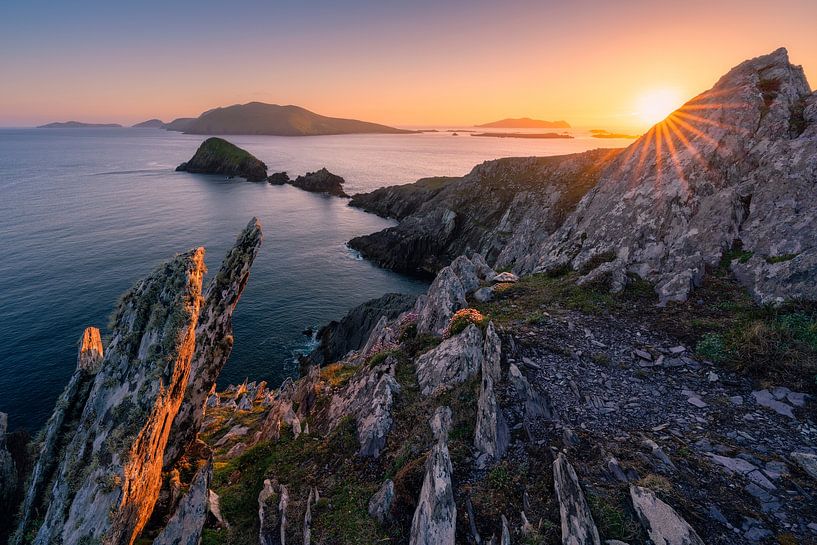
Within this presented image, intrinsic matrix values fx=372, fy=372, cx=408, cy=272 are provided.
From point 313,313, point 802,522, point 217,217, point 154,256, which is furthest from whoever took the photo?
point 217,217

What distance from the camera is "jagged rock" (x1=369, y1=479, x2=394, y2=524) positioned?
11.0 m

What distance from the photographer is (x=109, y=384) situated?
36.7 ft

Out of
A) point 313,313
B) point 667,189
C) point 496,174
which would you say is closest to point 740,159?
point 667,189

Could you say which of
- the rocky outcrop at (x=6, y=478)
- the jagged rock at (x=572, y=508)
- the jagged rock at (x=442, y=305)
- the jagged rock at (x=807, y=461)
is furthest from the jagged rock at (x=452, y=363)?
the rocky outcrop at (x=6, y=478)

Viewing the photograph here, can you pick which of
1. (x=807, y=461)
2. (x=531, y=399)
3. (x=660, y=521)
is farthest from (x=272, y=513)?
(x=807, y=461)

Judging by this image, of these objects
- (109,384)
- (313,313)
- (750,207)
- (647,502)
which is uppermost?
(750,207)

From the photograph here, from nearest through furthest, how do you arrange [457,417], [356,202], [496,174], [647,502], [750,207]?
[647,502] < [457,417] < [750,207] < [496,174] < [356,202]

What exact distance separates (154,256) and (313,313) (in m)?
31.9

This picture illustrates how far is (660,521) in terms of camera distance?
8094 millimetres

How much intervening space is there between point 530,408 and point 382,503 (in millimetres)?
5519

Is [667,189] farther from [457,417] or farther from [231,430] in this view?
[231,430]

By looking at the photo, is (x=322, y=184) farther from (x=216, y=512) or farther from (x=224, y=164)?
(x=216, y=512)

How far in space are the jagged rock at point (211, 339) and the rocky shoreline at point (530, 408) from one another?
82mm

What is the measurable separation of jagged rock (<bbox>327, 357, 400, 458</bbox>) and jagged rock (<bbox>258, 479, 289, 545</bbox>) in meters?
3.08
